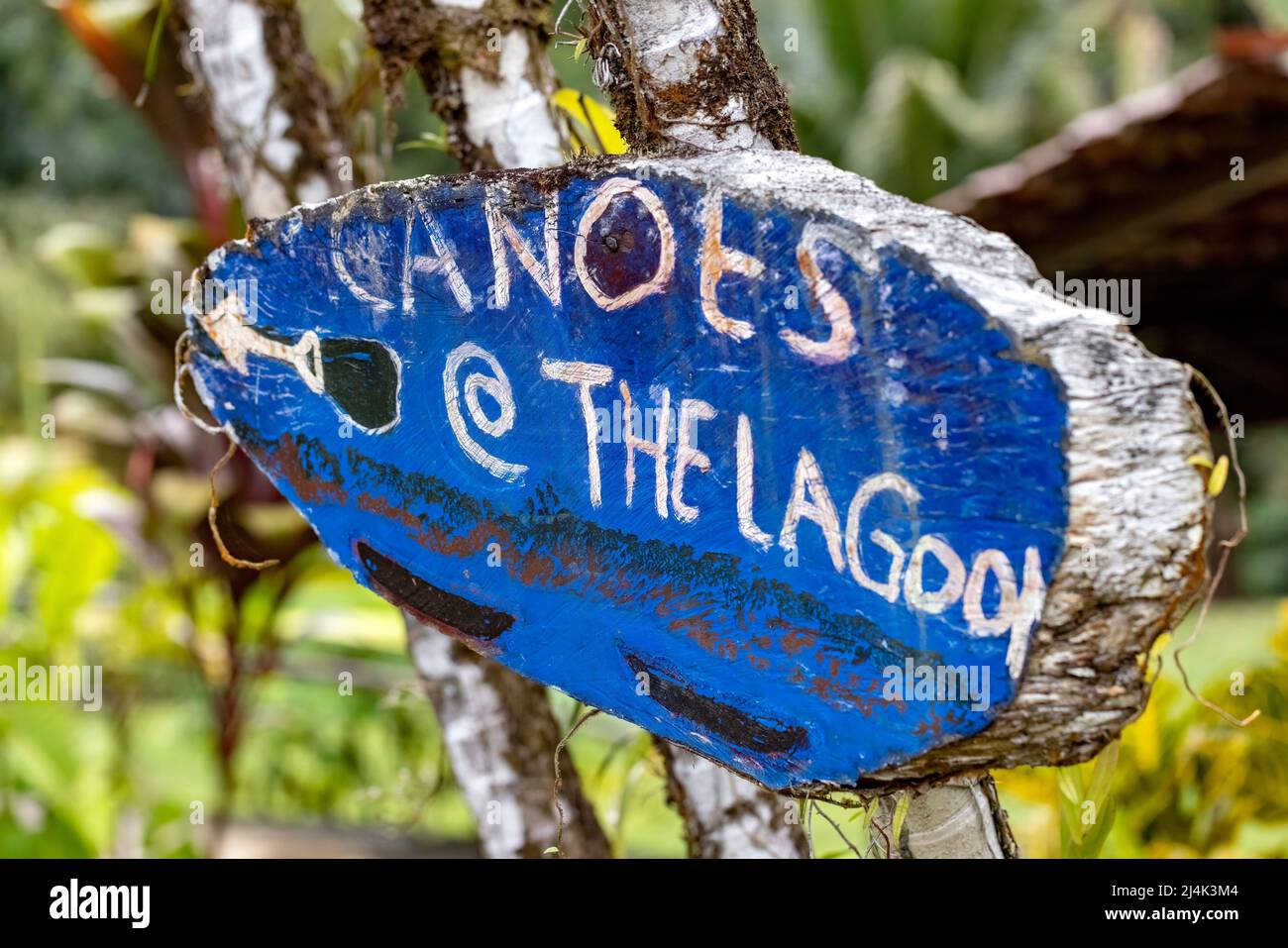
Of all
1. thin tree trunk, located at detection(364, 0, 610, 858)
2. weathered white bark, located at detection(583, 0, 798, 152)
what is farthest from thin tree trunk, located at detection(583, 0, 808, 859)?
thin tree trunk, located at detection(364, 0, 610, 858)

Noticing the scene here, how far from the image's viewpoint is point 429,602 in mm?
912

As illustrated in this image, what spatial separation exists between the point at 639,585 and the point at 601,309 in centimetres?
17

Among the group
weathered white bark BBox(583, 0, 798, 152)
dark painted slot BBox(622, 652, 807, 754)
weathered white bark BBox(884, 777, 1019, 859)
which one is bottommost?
weathered white bark BBox(884, 777, 1019, 859)

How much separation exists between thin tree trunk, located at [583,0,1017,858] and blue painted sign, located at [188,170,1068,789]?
97mm

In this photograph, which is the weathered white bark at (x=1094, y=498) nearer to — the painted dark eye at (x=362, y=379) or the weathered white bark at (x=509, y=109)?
the painted dark eye at (x=362, y=379)

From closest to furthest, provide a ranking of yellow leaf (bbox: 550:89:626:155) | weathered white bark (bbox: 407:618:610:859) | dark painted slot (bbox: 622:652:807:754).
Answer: dark painted slot (bbox: 622:652:807:754)
yellow leaf (bbox: 550:89:626:155)
weathered white bark (bbox: 407:618:610:859)

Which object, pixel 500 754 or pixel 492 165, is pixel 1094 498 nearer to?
pixel 492 165

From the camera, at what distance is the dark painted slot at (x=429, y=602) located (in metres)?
0.88

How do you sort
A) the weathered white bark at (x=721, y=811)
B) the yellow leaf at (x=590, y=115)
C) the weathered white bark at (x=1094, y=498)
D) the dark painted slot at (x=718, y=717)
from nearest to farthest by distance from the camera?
the weathered white bark at (x=1094, y=498) < the dark painted slot at (x=718, y=717) < the yellow leaf at (x=590, y=115) < the weathered white bark at (x=721, y=811)

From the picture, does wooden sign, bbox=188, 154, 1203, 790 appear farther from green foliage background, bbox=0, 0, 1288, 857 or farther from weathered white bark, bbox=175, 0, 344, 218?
weathered white bark, bbox=175, 0, 344, 218

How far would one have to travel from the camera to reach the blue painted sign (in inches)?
25.5

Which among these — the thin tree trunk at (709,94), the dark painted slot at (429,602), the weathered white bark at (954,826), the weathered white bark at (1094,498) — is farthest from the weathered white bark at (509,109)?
the weathered white bark at (954,826)

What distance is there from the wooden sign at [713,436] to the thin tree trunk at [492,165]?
1.08 feet
